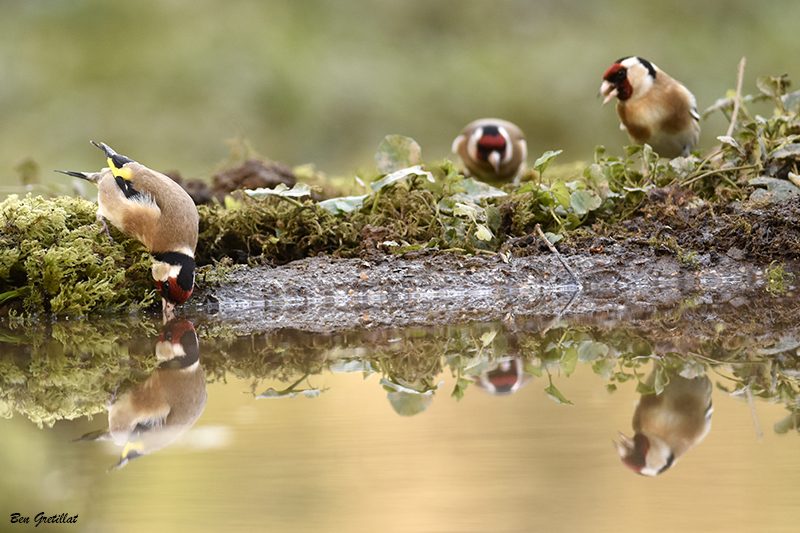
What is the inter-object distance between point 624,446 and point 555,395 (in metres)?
0.44

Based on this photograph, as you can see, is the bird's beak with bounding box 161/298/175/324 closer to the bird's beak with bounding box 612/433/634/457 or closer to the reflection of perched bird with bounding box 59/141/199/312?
the reflection of perched bird with bounding box 59/141/199/312

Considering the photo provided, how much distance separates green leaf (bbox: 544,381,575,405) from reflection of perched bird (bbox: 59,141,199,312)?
208cm

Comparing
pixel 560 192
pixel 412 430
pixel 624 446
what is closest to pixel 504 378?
pixel 412 430

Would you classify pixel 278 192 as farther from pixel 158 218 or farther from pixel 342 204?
pixel 158 218

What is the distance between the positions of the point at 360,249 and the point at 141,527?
302 centimetres

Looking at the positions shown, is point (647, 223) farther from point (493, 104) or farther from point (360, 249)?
point (493, 104)

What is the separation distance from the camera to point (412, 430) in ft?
5.93

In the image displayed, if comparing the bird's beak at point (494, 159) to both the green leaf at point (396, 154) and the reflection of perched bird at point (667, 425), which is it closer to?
the green leaf at point (396, 154)

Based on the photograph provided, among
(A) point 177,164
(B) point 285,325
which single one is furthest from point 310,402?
(A) point 177,164

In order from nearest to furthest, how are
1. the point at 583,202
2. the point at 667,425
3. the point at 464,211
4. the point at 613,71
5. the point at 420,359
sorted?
the point at 667,425
the point at 420,359
the point at 464,211
the point at 583,202
the point at 613,71

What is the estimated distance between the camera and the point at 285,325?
3342mm

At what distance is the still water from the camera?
4.44ft

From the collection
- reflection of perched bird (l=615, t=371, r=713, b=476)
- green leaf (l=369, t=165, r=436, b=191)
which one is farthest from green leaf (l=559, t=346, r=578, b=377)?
green leaf (l=369, t=165, r=436, b=191)

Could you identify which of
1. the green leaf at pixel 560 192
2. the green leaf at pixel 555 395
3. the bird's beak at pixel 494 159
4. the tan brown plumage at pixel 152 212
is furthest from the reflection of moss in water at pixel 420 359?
the bird's beak at pixel 494 159
